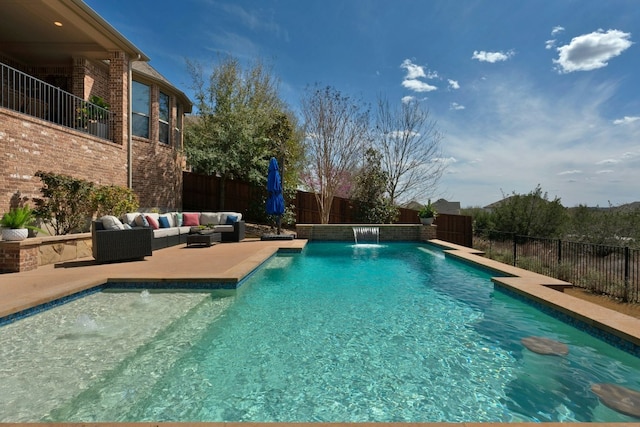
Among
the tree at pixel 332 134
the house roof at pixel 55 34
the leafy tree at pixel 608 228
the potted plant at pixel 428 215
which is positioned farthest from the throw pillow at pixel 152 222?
the leafy tree at pixel 608 228

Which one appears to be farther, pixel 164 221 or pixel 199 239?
pixel 164 221

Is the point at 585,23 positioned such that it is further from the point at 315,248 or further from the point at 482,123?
the point at 315,248

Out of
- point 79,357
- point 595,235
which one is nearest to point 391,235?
point 595,235

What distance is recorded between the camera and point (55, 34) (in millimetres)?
9383

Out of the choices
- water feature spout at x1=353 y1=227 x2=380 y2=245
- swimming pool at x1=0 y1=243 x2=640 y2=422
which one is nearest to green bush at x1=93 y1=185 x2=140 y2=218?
swimming pool at x1=0 y1=243 x2=640 y2=422

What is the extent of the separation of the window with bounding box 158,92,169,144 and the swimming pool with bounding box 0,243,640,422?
443 inches

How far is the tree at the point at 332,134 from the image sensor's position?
54.1ft

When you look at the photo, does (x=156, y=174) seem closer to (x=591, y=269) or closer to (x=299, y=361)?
(x=299, y=361)

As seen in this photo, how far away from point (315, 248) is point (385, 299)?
6074 mm

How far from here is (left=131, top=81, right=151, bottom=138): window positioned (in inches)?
509

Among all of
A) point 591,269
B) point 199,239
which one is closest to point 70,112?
point 199,239

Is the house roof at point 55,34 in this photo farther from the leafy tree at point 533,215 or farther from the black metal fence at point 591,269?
the leafy tree at point 533,215

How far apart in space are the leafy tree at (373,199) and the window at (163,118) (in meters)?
9.10

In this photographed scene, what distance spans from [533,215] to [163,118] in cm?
1710
